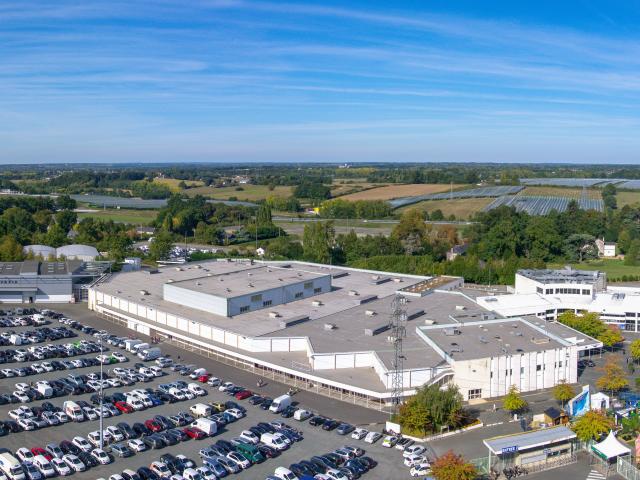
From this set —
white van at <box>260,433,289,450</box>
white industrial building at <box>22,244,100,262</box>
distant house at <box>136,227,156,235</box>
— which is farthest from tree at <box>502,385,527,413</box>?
distant house at <box>136,227,156,235</box>

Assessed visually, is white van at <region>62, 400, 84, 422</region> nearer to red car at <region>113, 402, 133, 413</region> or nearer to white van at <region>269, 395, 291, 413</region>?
red car at <region>113, 402, 133, 413</region>

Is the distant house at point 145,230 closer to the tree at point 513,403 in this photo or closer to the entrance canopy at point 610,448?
the tree at point 513,403

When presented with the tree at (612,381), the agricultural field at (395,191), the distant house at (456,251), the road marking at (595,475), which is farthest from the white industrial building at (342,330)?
the agricultural field at (395,191)

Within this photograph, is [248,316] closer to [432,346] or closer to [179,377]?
[179,377]

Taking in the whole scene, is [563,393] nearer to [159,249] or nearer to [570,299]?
[570,299]

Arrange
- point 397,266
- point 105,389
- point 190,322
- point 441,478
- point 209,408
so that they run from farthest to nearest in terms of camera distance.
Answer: point 397,266
point 190,322
point 105,389
point 209,408
point 441,478

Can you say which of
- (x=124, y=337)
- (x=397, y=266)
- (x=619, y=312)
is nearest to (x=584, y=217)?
(x=397, y=266)
